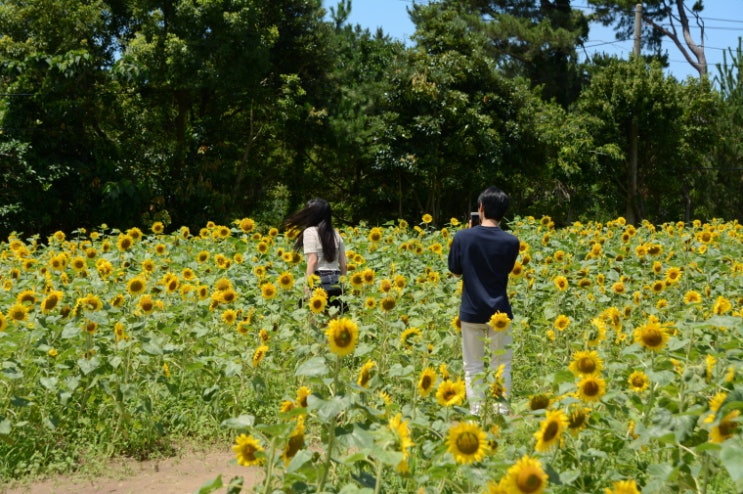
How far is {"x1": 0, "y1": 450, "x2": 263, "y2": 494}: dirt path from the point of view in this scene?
11.4ft

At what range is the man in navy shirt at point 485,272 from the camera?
4094mm

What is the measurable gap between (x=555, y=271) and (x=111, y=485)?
4.35m

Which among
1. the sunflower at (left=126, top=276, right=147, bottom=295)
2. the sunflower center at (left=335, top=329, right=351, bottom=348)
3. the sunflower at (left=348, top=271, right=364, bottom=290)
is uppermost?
the sunflower at (left=126, top=276, right=147, bottom=295)

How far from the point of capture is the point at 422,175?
20.5 m

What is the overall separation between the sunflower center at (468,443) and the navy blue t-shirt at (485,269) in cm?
202

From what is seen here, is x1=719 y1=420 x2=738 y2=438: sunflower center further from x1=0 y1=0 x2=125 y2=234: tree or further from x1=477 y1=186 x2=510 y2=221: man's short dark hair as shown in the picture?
x1=0 y1=0 x2=125 y2=234: tree

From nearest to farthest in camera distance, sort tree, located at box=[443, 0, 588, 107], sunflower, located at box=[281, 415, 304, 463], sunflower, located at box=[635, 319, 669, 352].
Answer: sunflower, located at box=[281, 415, 304, 463] < sunflower, located at box=[635, 319, 669, 352] < tree, located at box=[443, 0, 588, 107]

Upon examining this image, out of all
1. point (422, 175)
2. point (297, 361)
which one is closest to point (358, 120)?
point (422, 175)

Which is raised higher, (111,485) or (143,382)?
(143,382)

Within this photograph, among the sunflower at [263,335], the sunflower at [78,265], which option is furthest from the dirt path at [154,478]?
the sunflower at [78,265]

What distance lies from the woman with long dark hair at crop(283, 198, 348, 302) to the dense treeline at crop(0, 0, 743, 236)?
10.3 meters

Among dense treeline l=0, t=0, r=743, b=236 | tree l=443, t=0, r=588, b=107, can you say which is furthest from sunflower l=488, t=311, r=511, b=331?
tree l=443, t=0, r=588, b=107

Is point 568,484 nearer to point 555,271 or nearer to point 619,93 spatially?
point 555,271

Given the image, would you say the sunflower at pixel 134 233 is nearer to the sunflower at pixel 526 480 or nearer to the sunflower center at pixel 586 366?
the sunflower center at pixel 586 366
